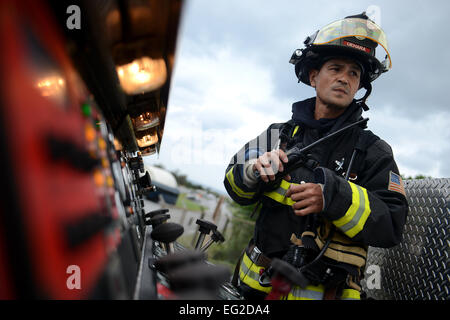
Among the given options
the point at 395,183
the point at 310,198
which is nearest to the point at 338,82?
the point at 395,183

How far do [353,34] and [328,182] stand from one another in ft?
4.32

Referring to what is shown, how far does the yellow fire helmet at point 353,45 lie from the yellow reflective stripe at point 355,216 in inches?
46.5

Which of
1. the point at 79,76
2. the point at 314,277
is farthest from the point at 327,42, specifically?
the point at 79,76

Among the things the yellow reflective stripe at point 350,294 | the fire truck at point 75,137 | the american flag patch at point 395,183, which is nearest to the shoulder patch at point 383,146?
the american flag patch at point 395,183

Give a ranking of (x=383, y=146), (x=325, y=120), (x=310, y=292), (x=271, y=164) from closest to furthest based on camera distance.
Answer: (x=310, y=292), (x=271, y=164), (x=383, y=146), (x=325, y=120)

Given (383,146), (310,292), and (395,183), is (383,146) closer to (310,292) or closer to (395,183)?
(395,183)

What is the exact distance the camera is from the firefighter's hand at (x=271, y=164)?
164 cm

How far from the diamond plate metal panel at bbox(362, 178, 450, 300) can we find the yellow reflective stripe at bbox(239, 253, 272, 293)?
3.44 ft

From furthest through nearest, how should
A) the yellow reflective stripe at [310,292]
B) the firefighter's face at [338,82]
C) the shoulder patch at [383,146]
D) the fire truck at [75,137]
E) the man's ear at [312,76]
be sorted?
the man's ear at [312,76], the firefighter's face at [338,82], the shoulder patch at [383,146], the yellow reflective stripe at [310,292], the fire truck at [75,137]

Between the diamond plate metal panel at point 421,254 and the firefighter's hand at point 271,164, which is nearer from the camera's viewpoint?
the firefighter's hand at point 271,164

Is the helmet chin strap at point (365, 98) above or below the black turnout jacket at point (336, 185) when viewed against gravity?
above

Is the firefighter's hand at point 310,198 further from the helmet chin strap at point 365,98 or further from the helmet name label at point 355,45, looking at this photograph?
the helmet name label at point 355,45

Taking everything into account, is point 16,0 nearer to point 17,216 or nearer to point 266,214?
point 17,216

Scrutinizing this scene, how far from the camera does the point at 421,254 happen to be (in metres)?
1.92
